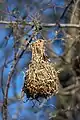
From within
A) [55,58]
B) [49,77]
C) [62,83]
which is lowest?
[62,83]

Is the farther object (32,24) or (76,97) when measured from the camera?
(76,97)

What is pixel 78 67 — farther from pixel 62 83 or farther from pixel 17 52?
pixel 17 52

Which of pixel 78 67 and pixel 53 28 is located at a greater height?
pixel 53 28

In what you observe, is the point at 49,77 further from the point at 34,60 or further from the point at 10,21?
the point at 10,21

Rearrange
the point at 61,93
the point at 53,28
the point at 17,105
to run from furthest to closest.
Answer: the point at 61,93, the point at 17,105, the point at 53,28

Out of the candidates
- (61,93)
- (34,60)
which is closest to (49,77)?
(34,60)

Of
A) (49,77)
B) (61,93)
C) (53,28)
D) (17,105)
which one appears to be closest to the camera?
(49,77)

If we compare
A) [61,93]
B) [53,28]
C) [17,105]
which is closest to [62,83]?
[61,93]
